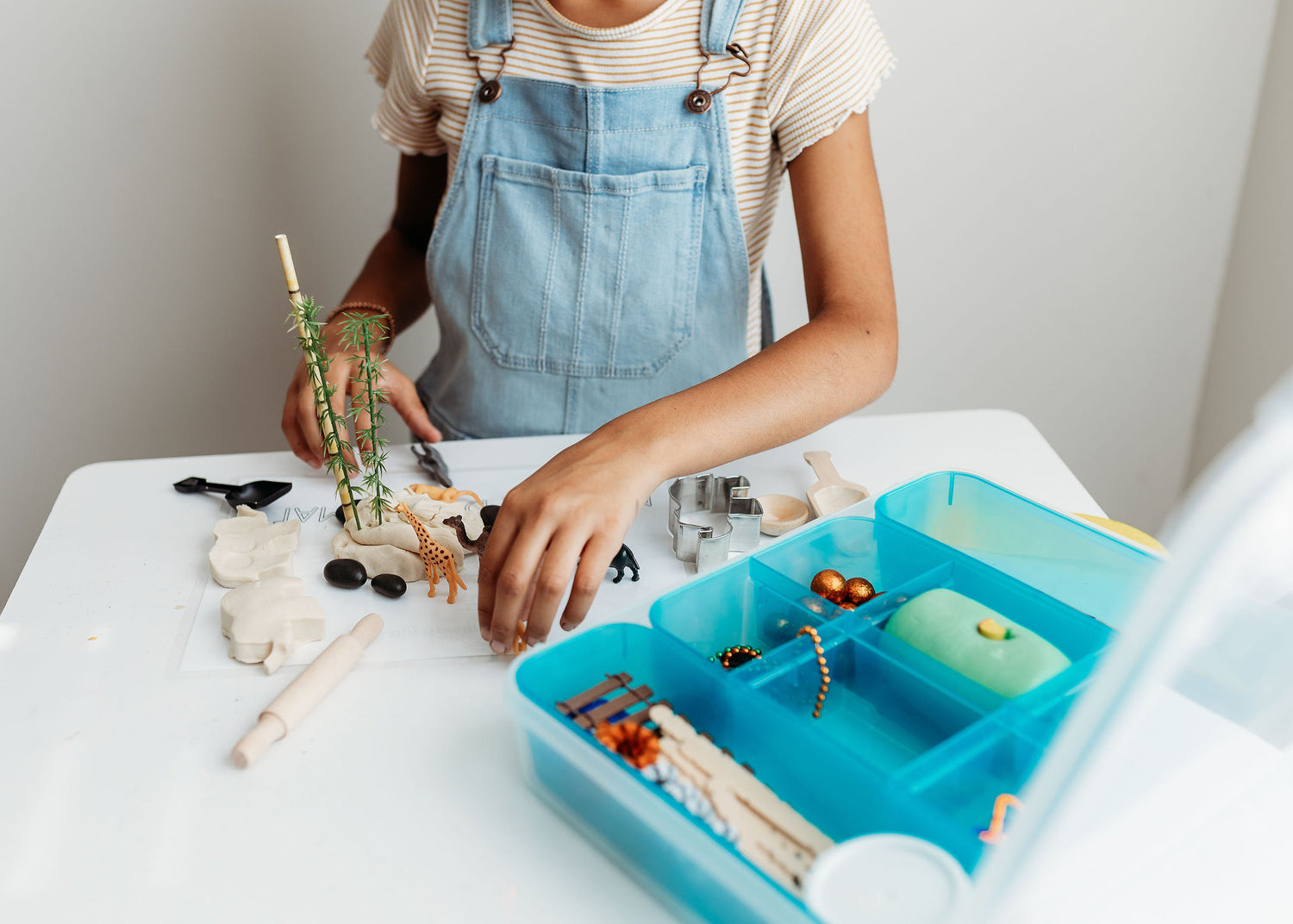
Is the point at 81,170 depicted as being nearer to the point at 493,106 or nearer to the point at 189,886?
the point at 493,106

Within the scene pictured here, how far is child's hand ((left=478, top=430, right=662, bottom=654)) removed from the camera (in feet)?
1.77

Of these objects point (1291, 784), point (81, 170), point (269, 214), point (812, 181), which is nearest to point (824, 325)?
point (812, 181)

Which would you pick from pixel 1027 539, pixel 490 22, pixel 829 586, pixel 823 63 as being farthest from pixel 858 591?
pixel 490 22

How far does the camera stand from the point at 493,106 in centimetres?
88

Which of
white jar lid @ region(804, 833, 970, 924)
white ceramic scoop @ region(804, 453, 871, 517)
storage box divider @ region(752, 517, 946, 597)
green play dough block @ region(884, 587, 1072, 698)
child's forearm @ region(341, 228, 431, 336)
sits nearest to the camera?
white jar lid @ region(804, 833, 970, 924)

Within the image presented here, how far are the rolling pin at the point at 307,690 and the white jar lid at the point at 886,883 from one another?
280 mm

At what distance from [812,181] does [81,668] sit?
2.11 feet

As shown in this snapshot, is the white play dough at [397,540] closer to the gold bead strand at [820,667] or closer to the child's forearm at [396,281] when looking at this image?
the gold bead strand at [820,667]

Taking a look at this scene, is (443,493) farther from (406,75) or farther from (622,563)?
(406,75)

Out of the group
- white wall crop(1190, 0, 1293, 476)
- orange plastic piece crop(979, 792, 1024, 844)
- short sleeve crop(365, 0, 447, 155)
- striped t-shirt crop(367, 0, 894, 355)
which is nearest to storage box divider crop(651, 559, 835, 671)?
orange plastic piece crop(979, 792, 1024, 844)

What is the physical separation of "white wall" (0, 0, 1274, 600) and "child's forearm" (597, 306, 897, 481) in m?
0.59

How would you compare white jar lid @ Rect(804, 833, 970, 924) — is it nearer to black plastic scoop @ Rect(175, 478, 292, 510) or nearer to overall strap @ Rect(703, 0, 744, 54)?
black plastic scoop @ Rect(175, 478, 292, 510)

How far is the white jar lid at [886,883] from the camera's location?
36 centimetres

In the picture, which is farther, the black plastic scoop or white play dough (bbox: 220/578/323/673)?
the black plastic scoop
